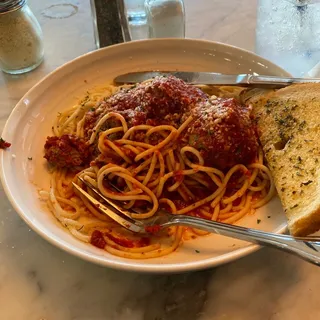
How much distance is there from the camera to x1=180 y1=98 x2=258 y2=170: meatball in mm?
2365

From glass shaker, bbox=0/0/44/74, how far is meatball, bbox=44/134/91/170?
3.60ft

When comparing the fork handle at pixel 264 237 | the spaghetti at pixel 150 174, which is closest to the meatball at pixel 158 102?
the spaghetti at pixel 150 174

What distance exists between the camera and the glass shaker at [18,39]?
10.5ft

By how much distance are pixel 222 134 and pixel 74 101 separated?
1177 millimetres

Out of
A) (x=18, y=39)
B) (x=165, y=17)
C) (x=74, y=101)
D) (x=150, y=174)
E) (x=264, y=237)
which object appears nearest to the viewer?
(x=264, y=237)

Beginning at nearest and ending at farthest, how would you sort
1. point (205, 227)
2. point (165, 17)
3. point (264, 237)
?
point (264, 237), point (205, 227), point (165, 17)

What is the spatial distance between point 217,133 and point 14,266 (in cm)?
126

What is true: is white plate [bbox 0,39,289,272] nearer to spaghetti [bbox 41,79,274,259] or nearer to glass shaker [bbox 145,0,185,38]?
spaghetti [bbox 41,79,274,259]

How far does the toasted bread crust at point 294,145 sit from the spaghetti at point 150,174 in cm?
12

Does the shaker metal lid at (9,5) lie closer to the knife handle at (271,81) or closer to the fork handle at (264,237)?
the knife handle at (271,81)

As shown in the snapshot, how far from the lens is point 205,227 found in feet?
6.75

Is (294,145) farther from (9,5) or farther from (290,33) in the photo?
(9,5)

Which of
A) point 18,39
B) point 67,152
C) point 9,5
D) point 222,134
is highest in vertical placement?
point 9,5

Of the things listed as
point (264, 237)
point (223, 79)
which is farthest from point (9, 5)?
point (264, 237)
